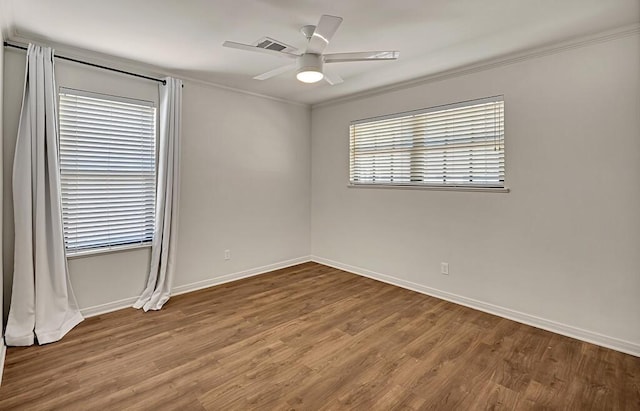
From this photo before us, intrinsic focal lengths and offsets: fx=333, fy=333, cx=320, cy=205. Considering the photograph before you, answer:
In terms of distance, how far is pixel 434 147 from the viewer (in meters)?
3.81

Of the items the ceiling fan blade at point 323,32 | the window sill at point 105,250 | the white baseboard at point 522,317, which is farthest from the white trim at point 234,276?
the ceiling fan blade at point 323,32

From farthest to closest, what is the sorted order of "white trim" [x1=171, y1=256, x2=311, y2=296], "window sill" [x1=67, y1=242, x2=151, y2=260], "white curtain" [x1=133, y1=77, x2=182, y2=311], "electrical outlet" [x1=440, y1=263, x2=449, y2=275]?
"white trim" [x1=171, y1=256, x2=311, y2=296]
"electrical outlet" [x1=440, y1=263, x2=449, y2=275]
"white curtain" [x1=133, y1=77, x2=182, y2=311]
"window sill" [x1=67, y1=242, x2=151, y2=260]

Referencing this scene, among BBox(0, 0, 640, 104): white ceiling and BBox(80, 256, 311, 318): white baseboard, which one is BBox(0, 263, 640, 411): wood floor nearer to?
BBox(80, 256, 311, 318): white baseboard

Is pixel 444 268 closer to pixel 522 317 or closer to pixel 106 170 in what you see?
pixel 522 317

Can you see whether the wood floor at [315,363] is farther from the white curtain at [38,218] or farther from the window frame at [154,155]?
the window frame at [154,155]

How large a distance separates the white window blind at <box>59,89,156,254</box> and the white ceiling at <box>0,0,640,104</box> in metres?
0.54

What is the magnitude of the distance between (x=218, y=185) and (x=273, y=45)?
6.88 ft

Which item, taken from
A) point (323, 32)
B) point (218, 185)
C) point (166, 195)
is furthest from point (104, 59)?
point (323, 32)

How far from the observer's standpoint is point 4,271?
277 cm

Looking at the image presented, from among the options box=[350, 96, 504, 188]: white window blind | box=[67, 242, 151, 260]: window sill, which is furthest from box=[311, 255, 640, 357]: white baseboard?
box=[67, 242, 151, 260]: window sill

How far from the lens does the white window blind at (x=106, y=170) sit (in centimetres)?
309

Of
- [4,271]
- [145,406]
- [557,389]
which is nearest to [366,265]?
[557,389]

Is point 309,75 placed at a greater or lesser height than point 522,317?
greater

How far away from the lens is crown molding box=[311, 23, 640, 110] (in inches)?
103
